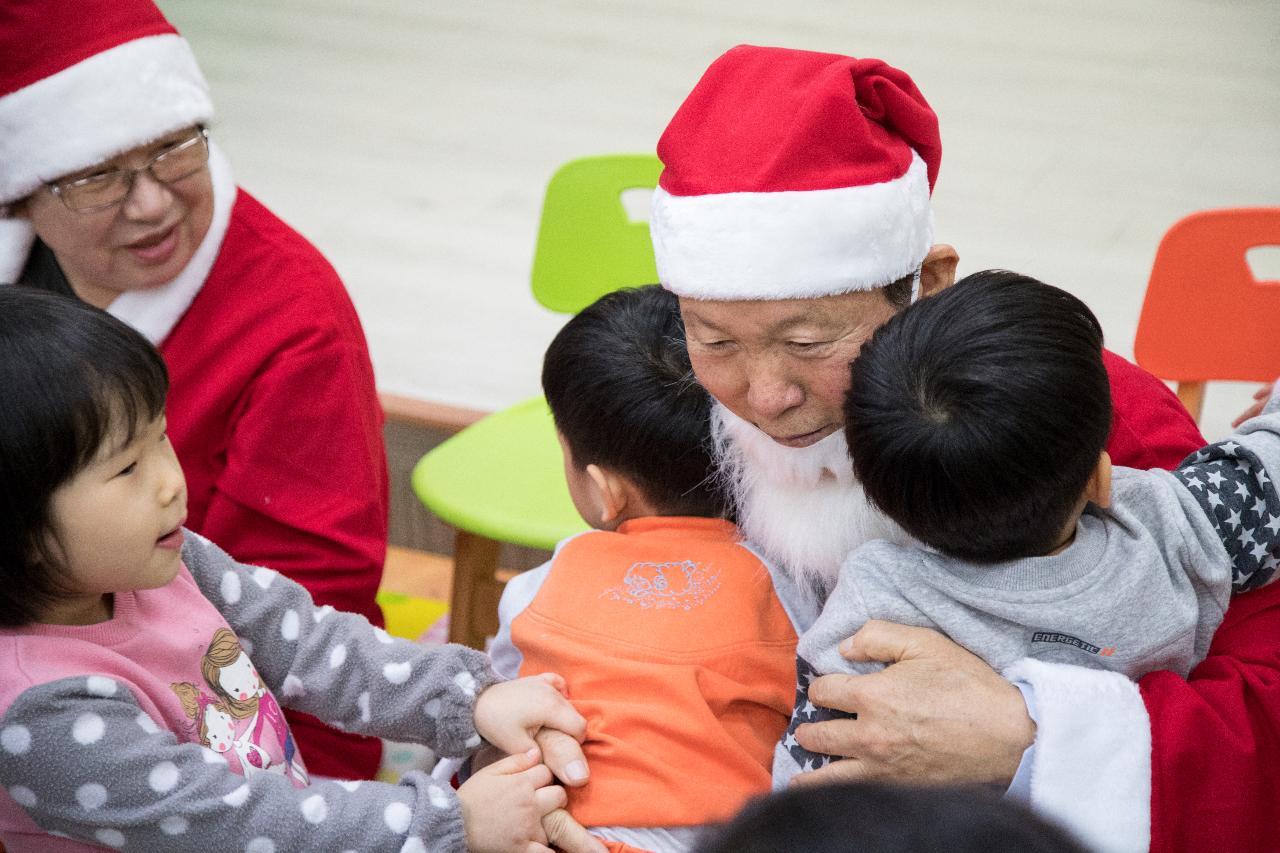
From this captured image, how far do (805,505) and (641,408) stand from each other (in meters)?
0.20

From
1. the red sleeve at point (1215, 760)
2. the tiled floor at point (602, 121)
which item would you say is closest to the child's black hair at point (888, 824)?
the red sleeve at point (1215, 760)

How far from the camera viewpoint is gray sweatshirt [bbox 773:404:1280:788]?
119cm

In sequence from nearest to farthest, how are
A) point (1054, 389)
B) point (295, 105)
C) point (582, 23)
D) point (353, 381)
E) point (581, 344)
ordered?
point (1054, 389) → point (581, 344) → point (353, 381) → point (295, 105) → point (582, 23)

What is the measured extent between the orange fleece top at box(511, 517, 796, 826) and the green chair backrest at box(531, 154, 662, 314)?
0.96 meters

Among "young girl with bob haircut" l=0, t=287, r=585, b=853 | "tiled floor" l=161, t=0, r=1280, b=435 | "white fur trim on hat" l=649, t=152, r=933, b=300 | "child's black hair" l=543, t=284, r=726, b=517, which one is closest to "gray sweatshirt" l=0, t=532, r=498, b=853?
"young girl with bob haircut" l=0, t=287, r=585, b=853

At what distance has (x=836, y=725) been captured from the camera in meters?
1.24

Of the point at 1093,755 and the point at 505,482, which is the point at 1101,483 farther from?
the point at 505,482

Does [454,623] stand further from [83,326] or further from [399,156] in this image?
[399,156]

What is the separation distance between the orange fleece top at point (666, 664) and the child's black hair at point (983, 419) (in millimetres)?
248

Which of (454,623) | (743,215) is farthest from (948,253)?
(454,623)

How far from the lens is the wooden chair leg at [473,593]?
2301 millimetres

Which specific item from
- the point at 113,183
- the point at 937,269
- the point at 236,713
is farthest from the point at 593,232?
the point at 236,713

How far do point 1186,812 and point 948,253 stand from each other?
22.4 inches

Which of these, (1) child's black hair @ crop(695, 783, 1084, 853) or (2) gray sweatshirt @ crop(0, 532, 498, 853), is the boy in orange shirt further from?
(1) child's black hair @ crop(695, 783, 1084, 853)
